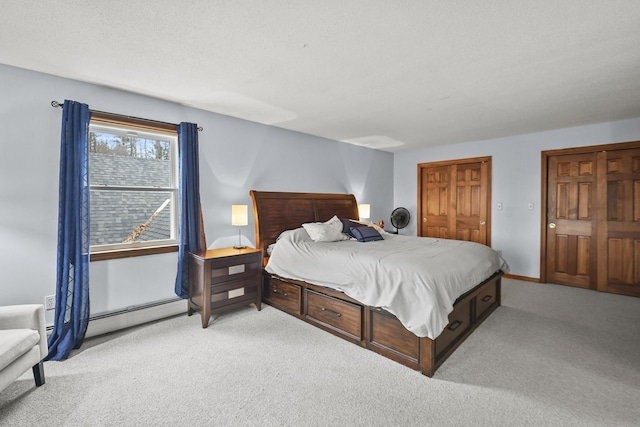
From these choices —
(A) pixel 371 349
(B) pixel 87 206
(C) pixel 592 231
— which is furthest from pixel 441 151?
(B) pixel 87 206

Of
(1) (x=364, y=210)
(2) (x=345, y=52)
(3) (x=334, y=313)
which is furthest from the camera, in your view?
(1) (x=364, y=210)

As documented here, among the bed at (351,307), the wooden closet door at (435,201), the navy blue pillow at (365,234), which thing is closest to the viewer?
the bed at (351,307)

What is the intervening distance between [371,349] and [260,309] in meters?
1.50

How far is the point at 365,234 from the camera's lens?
391cm

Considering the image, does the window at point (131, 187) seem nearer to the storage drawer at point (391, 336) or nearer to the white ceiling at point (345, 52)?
the white ceiling at point (345, 52)

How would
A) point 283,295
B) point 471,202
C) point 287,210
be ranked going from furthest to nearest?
point 471,202
point 287,210
point 283,295

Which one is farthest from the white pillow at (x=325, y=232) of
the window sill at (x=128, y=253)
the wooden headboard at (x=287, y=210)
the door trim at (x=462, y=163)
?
the door trim at (x=462, y=163)

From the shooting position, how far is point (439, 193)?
5820 mm

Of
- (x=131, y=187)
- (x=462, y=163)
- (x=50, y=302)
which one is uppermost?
(x=462, y=163)

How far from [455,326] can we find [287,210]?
256cm

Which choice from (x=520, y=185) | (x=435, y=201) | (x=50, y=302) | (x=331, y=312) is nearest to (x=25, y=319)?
(x=50, y=302)

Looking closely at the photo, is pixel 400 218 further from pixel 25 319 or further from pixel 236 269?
pixel 25 319

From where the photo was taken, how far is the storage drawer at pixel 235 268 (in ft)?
10.2

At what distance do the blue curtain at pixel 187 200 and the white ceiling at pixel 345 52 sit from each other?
1.36 ft
